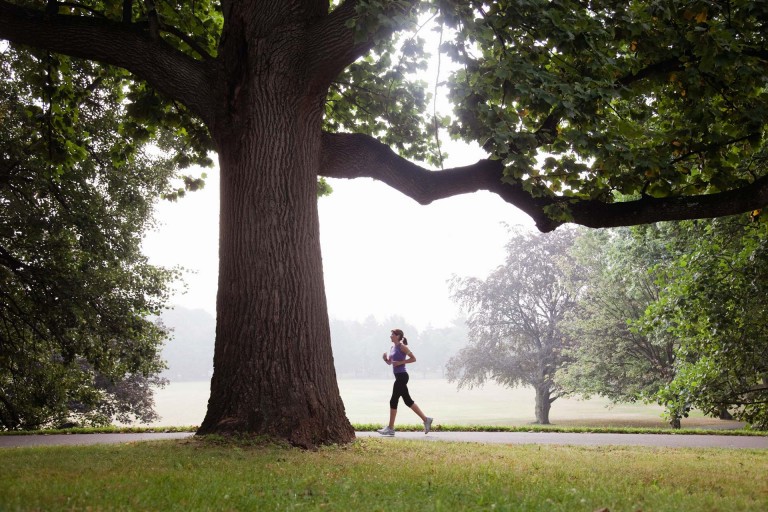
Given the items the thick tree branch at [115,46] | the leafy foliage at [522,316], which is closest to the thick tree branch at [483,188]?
the thick tree branch at [115,46]

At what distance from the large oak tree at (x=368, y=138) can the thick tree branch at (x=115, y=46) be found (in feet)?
0.07

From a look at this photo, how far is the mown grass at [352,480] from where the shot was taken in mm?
4434

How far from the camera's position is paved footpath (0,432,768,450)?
11.3 m

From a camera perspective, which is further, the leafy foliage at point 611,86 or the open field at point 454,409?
the open field at point 454,409

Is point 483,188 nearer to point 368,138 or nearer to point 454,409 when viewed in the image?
point 368,138

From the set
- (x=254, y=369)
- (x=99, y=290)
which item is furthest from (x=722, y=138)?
(x=99, y=290)

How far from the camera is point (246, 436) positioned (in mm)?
7055

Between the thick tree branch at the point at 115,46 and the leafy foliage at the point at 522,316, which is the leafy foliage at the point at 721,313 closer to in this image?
the thick tree branch at the point at 115,46

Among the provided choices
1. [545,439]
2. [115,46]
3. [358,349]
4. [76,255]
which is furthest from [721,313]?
[358,349]

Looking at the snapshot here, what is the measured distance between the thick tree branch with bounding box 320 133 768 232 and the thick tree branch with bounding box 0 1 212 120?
204cm

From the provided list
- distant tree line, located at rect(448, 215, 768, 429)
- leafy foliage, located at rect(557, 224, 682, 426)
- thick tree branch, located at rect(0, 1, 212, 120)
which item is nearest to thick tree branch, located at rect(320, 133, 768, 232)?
thick tree branch, located at rect(0, 1, 212, 120)

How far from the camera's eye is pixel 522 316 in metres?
36.8

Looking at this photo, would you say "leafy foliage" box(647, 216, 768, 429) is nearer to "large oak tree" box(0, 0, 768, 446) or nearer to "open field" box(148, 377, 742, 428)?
"large oak tree" box(0, 0, 768, 446)

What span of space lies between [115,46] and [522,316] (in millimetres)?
31670
